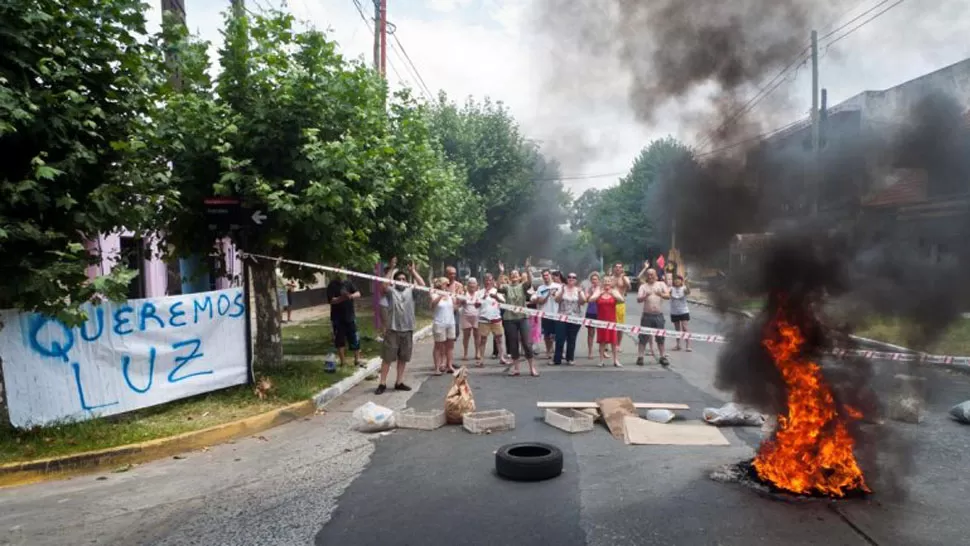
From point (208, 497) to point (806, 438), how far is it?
Result: 15.3 ft

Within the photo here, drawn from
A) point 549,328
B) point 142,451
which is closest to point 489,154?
point 549,328

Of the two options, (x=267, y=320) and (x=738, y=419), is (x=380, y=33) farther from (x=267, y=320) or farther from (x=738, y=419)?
(x=738, y=419)

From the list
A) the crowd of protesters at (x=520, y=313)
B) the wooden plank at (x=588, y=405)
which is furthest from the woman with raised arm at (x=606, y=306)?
the wooden plank at (x=588, y=405)

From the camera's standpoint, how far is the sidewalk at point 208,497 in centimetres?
430

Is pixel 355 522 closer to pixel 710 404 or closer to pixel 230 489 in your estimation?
pixel 230 489

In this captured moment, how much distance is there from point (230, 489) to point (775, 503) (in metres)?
4.22

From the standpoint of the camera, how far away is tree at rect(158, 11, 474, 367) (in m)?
8.12

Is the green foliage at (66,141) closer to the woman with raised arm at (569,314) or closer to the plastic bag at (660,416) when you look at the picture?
the plastic bag at (660,416)

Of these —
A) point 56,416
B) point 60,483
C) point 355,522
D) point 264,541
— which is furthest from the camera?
point 56,416

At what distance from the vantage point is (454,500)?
4.77m

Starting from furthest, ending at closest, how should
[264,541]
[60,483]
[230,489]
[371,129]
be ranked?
[371,129], [60,483], [230,489], [264,541]

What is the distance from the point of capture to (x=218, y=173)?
8.50 metres

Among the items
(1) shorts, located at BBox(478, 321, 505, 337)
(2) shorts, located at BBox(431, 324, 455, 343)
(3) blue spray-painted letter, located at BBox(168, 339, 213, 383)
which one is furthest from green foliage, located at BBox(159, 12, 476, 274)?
(1) shorts, located at BBox(478, 321, 505, 337)

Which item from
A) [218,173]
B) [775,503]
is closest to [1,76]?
[218,173]
